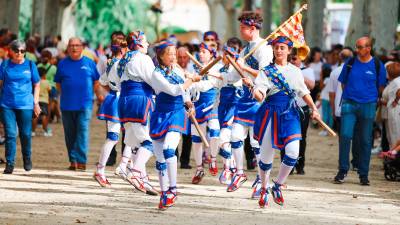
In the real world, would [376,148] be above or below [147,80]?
below

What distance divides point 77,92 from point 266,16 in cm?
3422

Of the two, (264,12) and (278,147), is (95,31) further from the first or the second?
(278,147)

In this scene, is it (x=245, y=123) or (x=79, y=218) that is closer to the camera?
(x=79, y=218)

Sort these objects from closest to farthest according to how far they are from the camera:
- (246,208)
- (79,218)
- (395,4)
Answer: (79,218)
(246,208)
(395,4)

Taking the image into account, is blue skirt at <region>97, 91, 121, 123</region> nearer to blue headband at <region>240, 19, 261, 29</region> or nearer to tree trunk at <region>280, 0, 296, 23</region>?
blue headband at <region>240, 19, 261, 29</region>

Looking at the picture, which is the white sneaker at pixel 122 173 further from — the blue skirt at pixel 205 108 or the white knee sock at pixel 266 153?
the white knee sock at pixel 266 153

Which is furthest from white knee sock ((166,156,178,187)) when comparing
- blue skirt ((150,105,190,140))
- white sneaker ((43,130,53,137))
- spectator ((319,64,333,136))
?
spectator ((319,64,333,136))

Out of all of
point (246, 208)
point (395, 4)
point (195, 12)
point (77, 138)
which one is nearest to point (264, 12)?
point (395, 4)

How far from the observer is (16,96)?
17641 millimetres

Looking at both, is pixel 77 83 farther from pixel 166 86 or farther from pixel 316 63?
pixel 316 63

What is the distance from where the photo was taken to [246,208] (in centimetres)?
1409

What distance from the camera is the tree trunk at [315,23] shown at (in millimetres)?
37500

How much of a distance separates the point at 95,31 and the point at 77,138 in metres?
46.4

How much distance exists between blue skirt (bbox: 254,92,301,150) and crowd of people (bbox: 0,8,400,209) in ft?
0.04
